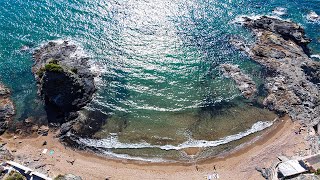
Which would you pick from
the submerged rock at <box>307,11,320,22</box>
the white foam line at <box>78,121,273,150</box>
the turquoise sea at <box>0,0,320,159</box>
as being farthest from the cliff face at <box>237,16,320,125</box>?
the white foam line at <box>78,121,273,150</box>

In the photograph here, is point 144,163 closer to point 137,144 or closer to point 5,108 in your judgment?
point 137,144

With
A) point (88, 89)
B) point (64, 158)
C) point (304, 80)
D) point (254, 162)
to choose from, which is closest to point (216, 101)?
point (254, 162)

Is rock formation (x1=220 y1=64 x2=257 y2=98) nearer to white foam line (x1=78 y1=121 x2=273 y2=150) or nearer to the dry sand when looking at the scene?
white foam line (x1=78 y1=121 x2=273 y2=150)

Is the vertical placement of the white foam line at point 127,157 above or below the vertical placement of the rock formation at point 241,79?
below

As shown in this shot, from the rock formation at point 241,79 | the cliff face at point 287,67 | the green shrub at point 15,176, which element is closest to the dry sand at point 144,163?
the green shrub at point 15,176

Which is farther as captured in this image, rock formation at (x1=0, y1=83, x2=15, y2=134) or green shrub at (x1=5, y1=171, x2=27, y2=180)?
rock formation at (x1=0, y1=83, x2=15, y2=134)

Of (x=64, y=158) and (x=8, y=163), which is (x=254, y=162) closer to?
(x=64, y=158)

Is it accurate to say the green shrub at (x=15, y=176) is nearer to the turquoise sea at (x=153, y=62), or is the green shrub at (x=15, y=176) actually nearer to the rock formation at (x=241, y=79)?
the turquoise sea at (x=153, y=62)
